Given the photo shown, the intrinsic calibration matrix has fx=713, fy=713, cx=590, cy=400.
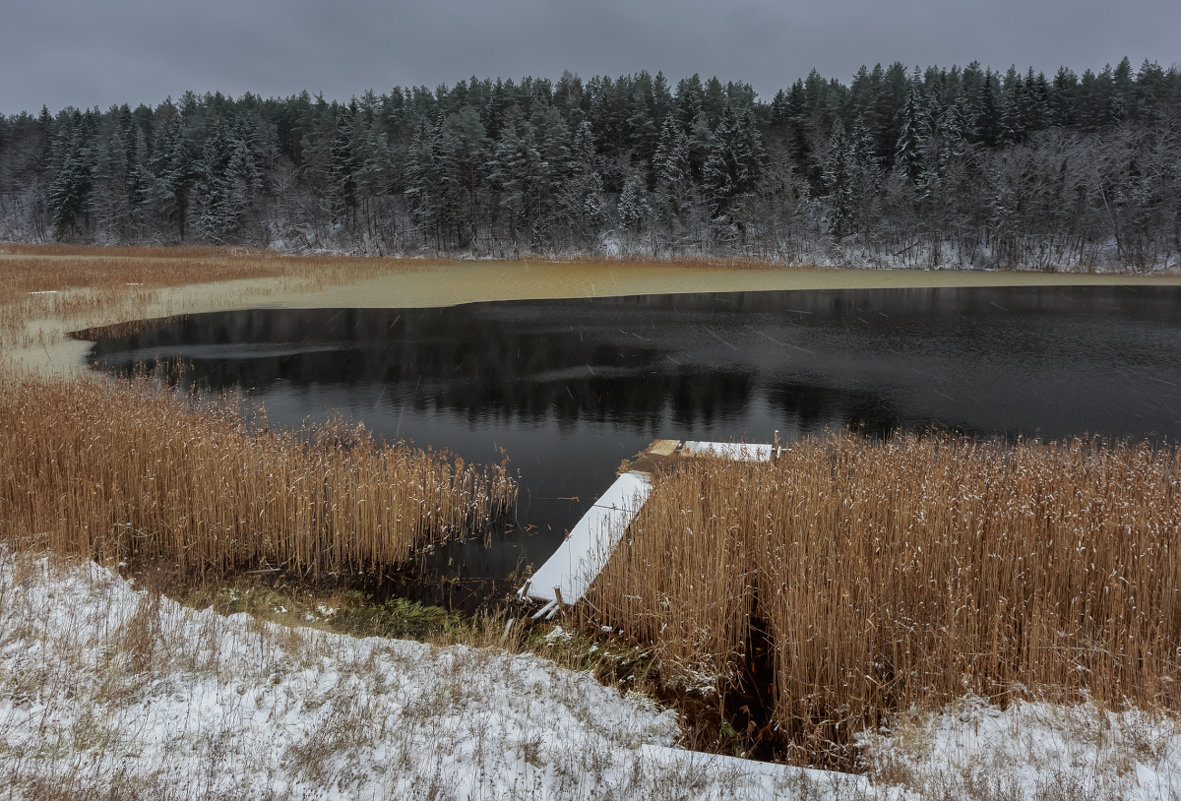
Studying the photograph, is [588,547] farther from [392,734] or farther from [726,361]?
[726,361]

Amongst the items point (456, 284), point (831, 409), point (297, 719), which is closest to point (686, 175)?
point (456, 284)

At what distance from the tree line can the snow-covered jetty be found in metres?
44.4

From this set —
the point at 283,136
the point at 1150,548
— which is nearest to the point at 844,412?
the point at 1150,548

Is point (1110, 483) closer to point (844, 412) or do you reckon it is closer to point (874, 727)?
point (874, 727)

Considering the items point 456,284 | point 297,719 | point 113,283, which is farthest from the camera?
point 456,284

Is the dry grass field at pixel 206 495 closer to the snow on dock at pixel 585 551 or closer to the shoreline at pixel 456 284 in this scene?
the snow on dock at pixel 585 551

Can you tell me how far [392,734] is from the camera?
366 cm

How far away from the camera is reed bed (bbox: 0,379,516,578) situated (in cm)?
635

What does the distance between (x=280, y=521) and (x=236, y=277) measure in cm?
3003

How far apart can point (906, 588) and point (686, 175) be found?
5403cm

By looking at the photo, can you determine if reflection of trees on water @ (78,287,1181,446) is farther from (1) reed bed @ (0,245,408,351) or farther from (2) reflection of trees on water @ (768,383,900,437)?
(1) reed bed @ (0,245,408,351)

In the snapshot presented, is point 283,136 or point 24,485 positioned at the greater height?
point 283,136

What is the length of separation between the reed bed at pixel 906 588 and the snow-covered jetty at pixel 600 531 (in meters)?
0.30

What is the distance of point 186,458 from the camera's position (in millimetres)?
7191
